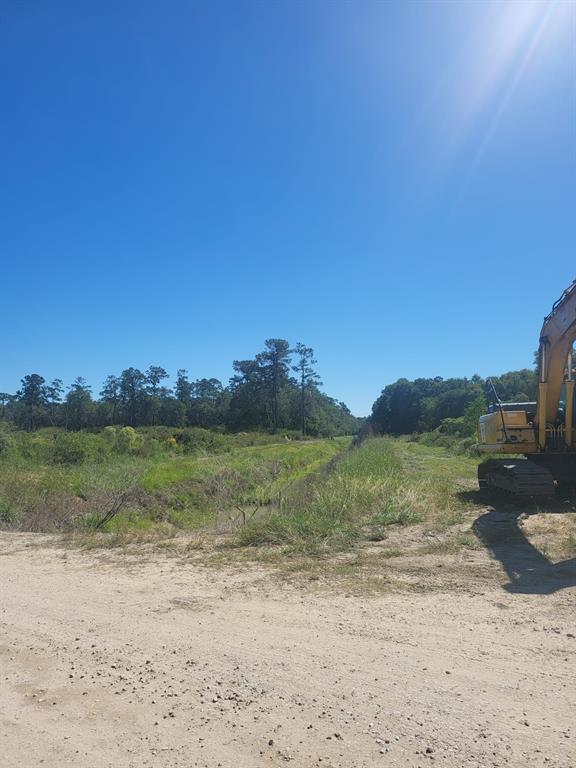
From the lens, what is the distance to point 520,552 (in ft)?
23.6

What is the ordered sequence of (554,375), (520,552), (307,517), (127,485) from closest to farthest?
(520,552), (307,517), (554,375), (127,485)

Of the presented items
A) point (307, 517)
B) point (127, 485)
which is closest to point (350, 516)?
point (307, 517)

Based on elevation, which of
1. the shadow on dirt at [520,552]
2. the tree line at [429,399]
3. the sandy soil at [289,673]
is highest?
the tree line at [429,399]

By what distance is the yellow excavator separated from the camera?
1070cm

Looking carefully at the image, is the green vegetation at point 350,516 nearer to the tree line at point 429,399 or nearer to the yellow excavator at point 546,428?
the yellow excavator at point 546,428

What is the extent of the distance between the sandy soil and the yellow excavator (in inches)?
208

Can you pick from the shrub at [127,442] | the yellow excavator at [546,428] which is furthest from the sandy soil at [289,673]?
the shrub at [127,442]

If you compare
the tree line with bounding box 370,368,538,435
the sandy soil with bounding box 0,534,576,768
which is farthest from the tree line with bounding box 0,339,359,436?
the sandy soil with bounding box 0,534,576,768

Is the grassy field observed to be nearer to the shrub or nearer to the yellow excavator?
the yellow excavator

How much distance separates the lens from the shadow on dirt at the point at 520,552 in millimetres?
5738

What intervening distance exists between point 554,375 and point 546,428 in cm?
130

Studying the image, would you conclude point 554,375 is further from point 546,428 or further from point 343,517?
point 343,517

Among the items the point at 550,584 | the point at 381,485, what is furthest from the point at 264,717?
the point at 381,485

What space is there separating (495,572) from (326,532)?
2749 millimetres
